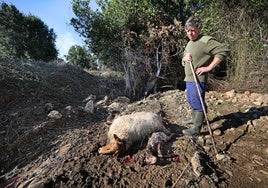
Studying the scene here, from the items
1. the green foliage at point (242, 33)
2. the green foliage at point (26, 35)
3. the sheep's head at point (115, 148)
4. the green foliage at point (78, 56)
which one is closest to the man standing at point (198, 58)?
the sheep's head at point (115, 148)

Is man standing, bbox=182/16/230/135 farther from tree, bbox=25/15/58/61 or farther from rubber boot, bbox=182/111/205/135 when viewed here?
tree, bbox=25/15/58/61

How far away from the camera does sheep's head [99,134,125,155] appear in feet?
7.50

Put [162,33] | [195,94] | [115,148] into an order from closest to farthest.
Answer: [115,148] < [195,94] < [162,33]

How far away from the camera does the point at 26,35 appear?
45.8 feet

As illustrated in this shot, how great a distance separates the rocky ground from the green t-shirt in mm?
780

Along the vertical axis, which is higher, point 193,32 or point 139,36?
point 139,36

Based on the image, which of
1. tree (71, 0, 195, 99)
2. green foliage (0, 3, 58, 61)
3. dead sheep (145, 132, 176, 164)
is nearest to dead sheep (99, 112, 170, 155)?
dead sheep (145, 132, 176, 164)

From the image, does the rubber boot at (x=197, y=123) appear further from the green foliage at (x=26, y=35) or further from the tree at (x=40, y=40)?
the tree at (x=40, y=40)

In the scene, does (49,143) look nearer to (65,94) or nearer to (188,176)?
(188,176)

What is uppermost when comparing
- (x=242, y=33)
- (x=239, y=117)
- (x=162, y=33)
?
(x=162, y=33)

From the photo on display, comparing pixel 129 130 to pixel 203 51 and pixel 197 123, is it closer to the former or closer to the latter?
pixel 197 123

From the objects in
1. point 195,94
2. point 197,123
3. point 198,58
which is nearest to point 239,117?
point 197,123

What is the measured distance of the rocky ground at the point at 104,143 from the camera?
206 cm

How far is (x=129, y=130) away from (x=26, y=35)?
44.9ft
